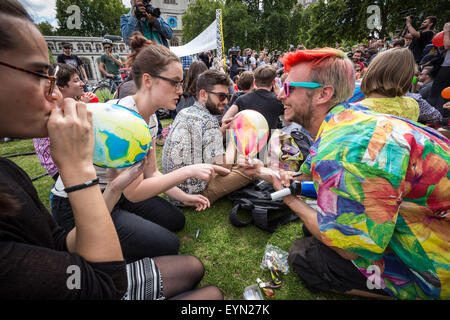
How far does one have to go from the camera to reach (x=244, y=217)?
3.22 m

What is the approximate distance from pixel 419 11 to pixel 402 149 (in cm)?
2609

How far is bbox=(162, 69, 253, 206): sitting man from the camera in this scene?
2.97 m

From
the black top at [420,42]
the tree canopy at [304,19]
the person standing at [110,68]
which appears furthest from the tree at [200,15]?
the black top at [420,42]

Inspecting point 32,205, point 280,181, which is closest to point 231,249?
point 280,181

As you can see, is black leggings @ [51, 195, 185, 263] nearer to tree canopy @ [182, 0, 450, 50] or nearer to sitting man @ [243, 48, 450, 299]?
sitting man @ [243, 48, 450, 299]

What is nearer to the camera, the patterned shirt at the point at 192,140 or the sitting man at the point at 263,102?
the patterned shirt at the point at 192,140

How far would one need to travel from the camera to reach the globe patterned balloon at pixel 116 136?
→ 1.31 meters

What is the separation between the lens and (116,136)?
4.42 feet

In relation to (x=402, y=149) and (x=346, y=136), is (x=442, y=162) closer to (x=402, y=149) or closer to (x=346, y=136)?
(x=402, y=149)

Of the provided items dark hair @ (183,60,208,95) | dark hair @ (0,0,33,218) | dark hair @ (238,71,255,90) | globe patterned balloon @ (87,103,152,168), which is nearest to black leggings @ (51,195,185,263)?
globe patterned balloon @ (87,103,152,168)

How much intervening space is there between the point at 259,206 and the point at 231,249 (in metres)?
0.76

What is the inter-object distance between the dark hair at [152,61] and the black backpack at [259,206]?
6.83 ft

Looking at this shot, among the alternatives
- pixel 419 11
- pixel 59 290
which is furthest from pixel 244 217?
pixel 419 11

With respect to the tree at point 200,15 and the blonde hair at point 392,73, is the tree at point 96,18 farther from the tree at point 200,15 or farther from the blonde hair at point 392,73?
the blonde hair at point 392,73
